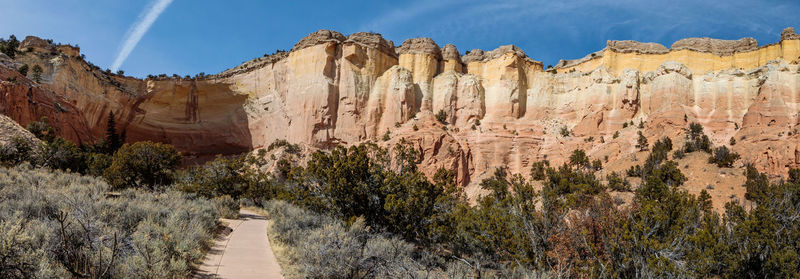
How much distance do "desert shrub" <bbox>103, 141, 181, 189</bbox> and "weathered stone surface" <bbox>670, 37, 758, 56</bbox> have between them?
44438 millimetres

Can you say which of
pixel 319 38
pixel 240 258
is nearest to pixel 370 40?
pixel 319 38

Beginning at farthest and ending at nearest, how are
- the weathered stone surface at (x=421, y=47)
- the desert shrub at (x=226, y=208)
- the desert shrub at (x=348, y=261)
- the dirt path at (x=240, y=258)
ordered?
the weathered stone surface at (x=421, y=47), the desert shrub at (x=226, y=208), the dirt path at (x=240, y=258), the desert shrub at (x=348, y=261)

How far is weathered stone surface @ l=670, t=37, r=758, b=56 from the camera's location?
41750 mm

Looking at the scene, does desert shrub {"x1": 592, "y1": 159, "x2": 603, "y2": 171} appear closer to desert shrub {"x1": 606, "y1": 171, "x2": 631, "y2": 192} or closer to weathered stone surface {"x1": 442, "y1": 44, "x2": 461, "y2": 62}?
desert shrub {"x1": 606, "y1": 171, "x2": 631, "y2": 192}

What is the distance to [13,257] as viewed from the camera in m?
5.56

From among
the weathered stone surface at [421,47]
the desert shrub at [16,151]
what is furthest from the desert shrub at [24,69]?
the weathered stone surface at [421,47]

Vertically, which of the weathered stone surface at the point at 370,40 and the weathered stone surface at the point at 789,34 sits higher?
the weathered stone surface at the point at 789,34

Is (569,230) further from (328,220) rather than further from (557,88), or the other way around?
(557,88)

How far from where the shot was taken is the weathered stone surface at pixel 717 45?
137ft

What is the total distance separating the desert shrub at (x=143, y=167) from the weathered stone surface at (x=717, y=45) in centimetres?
4444

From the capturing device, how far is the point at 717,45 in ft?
140

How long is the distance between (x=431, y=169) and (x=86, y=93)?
101 feet

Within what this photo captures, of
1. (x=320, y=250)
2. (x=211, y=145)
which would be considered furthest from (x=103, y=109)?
(x=320, y=250)

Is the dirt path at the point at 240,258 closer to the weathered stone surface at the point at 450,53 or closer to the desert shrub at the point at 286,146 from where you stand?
the desert shrub at the point at 286,146
